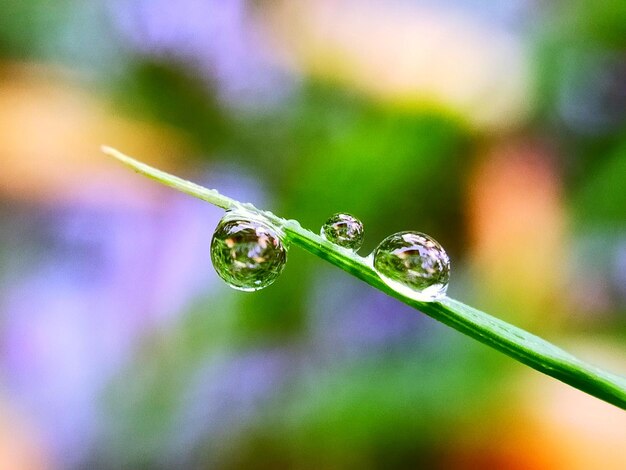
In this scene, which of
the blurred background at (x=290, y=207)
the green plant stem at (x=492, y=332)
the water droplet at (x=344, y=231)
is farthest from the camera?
the blurred background at (x=290, y=207)

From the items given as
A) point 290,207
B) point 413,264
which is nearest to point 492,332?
point 413,264

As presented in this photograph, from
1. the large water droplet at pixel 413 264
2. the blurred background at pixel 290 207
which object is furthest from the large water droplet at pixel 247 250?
the blurred background at pixel 290 207

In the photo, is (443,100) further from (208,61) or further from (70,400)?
(70,400)

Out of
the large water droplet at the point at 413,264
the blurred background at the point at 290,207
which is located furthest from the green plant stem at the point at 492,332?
the blurred background at the point at 290,207

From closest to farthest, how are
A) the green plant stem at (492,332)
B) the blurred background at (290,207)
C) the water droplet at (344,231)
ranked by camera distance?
the green plant stem at (492,332) → the water droplet at (344,231) → the blurred background at (290,207)

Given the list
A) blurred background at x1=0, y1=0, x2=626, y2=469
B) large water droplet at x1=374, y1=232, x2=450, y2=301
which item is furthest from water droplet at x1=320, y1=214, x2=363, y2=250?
blurred background at x1=0, y1=0, x2=626, y2=469

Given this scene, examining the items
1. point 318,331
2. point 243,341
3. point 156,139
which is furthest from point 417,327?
point 156,139

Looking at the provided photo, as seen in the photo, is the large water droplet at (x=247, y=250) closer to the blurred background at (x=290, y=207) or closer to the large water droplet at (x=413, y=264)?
the large water droplet at (x=413, y=264)

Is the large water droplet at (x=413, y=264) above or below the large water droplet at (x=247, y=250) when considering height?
above

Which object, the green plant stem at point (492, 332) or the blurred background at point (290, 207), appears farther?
the blurred background at point (290, 207)
